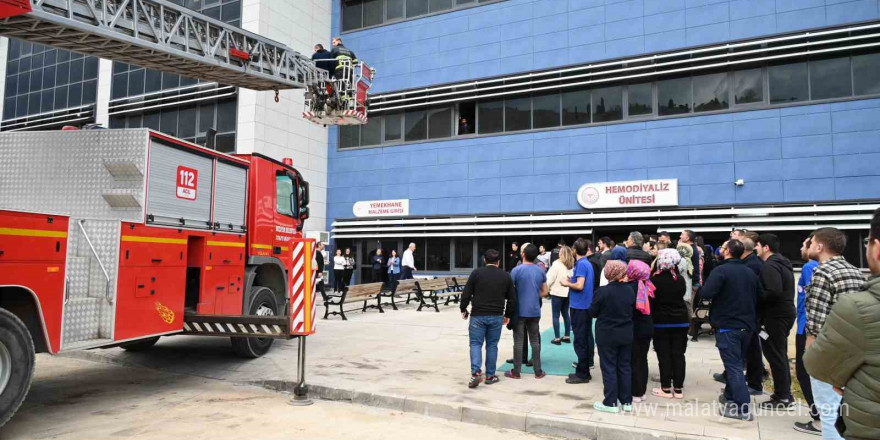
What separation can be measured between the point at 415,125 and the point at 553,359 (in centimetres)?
1608

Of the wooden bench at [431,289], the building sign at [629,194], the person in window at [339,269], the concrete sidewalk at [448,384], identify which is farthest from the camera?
the person in window at [339,269]

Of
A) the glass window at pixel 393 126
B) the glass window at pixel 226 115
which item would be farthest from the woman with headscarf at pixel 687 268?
the glass window at pixel 226 115

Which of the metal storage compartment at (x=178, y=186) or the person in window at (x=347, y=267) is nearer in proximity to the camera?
the metal storage compartment at (x=178, y=186)

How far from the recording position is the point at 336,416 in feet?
20.3

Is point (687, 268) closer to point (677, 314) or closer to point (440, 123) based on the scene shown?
point (677, 314)

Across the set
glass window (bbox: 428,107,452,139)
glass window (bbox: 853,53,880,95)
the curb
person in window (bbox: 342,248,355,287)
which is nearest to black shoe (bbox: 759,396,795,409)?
the curb

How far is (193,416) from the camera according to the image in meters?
6.04

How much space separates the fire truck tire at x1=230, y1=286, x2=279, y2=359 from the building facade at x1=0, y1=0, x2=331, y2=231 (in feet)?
46.7

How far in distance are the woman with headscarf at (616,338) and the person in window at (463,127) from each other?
17.0 meters

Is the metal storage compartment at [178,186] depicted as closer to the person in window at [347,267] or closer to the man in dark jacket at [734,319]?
the man in dark jacket at [734,319]

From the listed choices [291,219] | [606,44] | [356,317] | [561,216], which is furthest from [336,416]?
[606,44]

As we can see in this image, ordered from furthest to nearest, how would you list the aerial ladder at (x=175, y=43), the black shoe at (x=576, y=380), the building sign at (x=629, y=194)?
the building sign at (x=629, y=194)
the black shoe at (x=576, y=380)
the aerial ladder at (x=175, y=43)

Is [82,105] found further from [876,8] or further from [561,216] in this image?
[876,8]

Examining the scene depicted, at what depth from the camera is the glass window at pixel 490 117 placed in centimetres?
2203
